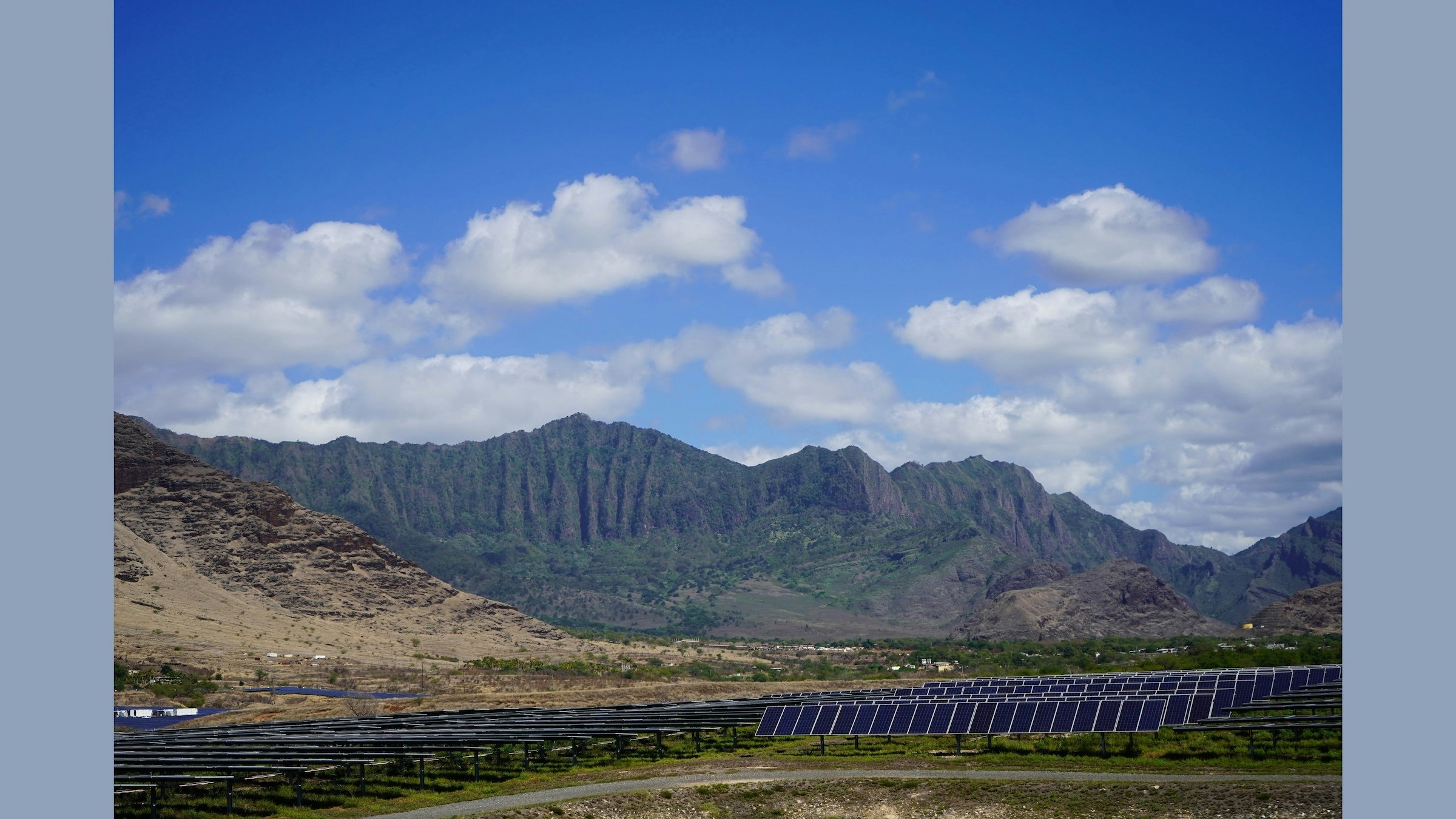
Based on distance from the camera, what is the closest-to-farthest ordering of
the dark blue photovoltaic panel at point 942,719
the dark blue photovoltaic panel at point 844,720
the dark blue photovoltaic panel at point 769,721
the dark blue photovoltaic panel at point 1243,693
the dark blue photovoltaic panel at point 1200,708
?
the dark blue photovoltaic panel at point 1200,708
the dark blue photovoltaic panel at point 942,719
the dark blue photovoltaic panel at point 844,720
the dark blue photovoltaic panel at point 769,721
the dark blue photovoltaic panel at point 1243,693

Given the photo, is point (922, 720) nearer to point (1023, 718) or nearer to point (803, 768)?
point (1023, 718)

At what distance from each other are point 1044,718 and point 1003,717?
1473 mm

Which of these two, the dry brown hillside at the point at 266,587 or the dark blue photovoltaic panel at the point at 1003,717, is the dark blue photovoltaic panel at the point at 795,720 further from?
the dry brown hillside at the point at 266,587

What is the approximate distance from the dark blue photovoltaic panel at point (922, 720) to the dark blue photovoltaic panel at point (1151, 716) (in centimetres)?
724

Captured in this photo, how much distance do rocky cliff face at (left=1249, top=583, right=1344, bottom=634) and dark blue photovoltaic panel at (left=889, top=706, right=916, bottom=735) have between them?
120147 millimetres

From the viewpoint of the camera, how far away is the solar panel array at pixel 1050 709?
39438 millimetres

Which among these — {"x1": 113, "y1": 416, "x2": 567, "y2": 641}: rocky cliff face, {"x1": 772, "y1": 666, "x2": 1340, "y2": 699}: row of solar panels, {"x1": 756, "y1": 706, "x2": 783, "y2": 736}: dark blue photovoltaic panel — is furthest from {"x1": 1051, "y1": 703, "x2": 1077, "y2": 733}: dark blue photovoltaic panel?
{"x1": 113, "y1": 416, "x2": 567, "y2": 641}: rocky cliff face

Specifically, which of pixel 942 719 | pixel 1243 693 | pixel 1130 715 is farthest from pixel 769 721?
pixel 1243 693

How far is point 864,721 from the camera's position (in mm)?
43750

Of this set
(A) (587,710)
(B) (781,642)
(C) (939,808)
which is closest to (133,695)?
(A) (587,710)

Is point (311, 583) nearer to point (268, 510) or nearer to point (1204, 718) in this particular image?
point (268, 510)

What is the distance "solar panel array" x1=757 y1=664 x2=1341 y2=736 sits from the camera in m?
39.4

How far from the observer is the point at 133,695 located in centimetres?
7781

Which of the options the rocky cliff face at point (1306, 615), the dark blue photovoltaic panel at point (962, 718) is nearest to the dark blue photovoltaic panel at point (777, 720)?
the dark blue photovoltaic panel at point (962, 718)
